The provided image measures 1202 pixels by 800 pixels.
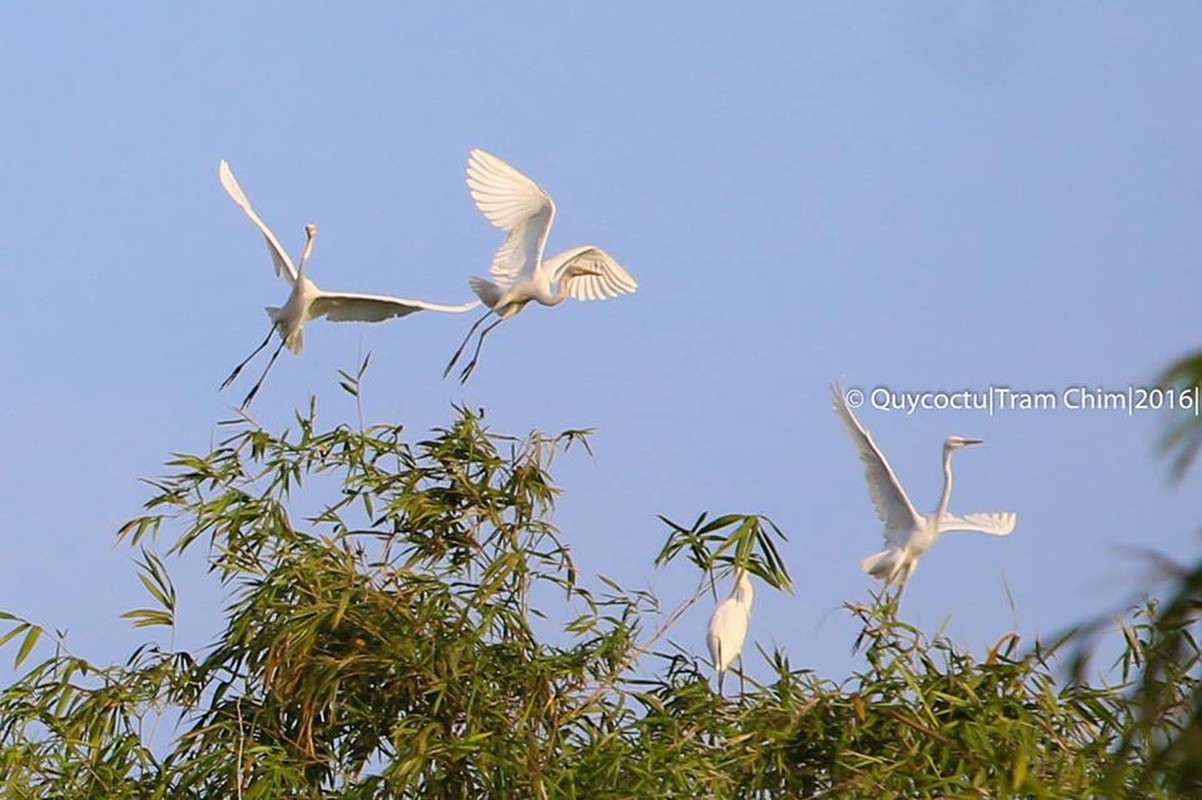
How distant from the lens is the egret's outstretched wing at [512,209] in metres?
7.09

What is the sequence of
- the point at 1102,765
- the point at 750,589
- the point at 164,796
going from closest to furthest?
the point at 1102,765
the point at 164,796
the point at 750,589

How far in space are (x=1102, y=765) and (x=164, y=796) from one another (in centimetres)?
222

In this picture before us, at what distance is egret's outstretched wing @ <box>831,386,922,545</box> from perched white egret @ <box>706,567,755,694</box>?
37.8 inches

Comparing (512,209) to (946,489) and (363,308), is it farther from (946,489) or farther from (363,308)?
(946,489)

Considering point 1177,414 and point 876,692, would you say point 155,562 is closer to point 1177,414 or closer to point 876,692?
point 876,692

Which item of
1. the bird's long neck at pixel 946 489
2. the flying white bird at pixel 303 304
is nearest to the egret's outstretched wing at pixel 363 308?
the flying white bird at pixel 303 304

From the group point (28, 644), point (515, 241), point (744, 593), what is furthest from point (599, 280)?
point (28, 644)

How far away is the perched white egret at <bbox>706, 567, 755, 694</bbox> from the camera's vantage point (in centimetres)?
639

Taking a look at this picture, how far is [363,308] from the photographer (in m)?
6.98

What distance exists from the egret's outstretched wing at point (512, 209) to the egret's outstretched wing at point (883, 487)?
1.29 m

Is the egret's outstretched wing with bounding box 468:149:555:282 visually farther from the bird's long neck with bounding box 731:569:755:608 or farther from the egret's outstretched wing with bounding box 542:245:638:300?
the bird's long neck with bounding box 731:569:755:608

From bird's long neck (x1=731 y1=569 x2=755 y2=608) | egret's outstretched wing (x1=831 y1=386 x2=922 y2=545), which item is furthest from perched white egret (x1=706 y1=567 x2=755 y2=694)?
egret's outstretched wing (x1=831 y1=386 x2=922 y2=545)

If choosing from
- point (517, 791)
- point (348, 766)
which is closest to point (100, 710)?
point (348, 766)

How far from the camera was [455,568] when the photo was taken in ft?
16.2
